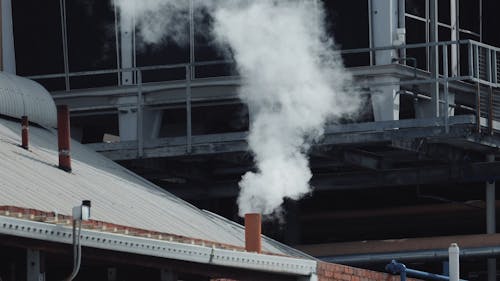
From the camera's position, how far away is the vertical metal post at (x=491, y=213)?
112 ft

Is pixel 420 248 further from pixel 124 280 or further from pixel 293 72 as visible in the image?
pixel 124 280

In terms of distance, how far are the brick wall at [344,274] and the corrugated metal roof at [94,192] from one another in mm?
880

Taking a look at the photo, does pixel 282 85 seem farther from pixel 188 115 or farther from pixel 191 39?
pixel 191 39

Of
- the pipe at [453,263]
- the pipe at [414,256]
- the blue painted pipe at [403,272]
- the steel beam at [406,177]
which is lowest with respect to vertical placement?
the pipe at [453,263]

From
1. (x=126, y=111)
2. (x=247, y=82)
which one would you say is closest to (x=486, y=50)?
(x=247, y=82)

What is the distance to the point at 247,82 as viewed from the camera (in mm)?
32781

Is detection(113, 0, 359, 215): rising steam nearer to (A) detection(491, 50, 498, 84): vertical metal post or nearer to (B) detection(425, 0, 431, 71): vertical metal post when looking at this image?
(B) detection(425, 0, 431, 71): vertical metal post

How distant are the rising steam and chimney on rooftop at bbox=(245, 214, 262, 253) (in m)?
6.71

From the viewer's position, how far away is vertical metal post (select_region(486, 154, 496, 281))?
34003 mm

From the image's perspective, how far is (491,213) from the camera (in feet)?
112

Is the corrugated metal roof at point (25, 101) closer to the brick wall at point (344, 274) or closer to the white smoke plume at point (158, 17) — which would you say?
the white smoke plume at point (158, 17)

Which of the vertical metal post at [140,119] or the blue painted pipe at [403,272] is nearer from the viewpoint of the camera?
the blue painted pipe at [403,272]

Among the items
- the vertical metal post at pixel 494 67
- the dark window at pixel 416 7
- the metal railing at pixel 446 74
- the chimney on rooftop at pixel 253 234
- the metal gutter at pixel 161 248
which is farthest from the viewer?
the dark window at pixel 416 7

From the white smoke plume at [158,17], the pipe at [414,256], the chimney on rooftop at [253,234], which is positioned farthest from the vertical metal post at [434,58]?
the chimney on rooftop at [253,234]
